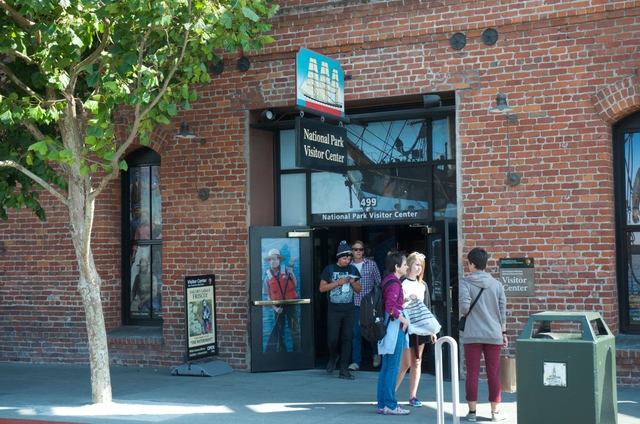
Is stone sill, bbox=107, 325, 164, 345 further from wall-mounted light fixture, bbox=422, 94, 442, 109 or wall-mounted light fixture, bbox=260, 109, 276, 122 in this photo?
wall-mounted light fixture, bbox=422, 94, 442, 109

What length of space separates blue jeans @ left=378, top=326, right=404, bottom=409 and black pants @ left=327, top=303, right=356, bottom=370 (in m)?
2.72

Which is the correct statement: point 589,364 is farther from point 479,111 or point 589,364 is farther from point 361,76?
point 361,76

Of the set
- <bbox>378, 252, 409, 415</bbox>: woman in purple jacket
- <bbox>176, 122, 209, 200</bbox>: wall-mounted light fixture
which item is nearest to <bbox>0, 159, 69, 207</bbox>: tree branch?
<bbox>176, 122, 209, 200</bbox>: wall-mounted light fixture

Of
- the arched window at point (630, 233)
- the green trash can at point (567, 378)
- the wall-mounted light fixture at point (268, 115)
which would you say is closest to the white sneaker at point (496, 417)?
the green trash can at point (567, 378)

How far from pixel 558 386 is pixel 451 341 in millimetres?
1068

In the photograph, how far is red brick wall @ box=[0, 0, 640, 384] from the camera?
10484mm

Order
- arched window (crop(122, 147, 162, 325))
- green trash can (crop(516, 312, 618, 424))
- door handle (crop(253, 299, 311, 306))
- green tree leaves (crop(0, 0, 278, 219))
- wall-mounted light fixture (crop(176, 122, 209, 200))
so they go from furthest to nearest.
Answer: arched window (crop(122, 147, 162, 325))
wall-mounted light fixture (crop(176, 122, 209, 200))
door handle (crop(253, 299, 311, 306))
green tree leaves (crop(0, 0, 278, 219))
green trash can (crop(516, 312, 618, 424))

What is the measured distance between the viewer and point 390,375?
348 inches

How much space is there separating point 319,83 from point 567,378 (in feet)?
18.1

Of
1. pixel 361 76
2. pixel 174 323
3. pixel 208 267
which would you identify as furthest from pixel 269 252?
pixel 361 76

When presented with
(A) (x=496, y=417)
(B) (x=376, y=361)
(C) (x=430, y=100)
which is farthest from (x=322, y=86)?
(A) (x=496, y=417)

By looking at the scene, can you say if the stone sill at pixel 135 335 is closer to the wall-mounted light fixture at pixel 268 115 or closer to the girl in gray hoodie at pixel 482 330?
the wall-mounted light fixture at pixel 268 115

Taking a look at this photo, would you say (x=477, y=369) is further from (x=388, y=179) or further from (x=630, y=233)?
(x=388, y=179)

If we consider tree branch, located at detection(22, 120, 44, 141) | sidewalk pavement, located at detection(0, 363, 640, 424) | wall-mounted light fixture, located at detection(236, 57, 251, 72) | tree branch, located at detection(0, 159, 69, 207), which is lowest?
sidewalk pavement, located at detection(0, 363, 640, 424)
